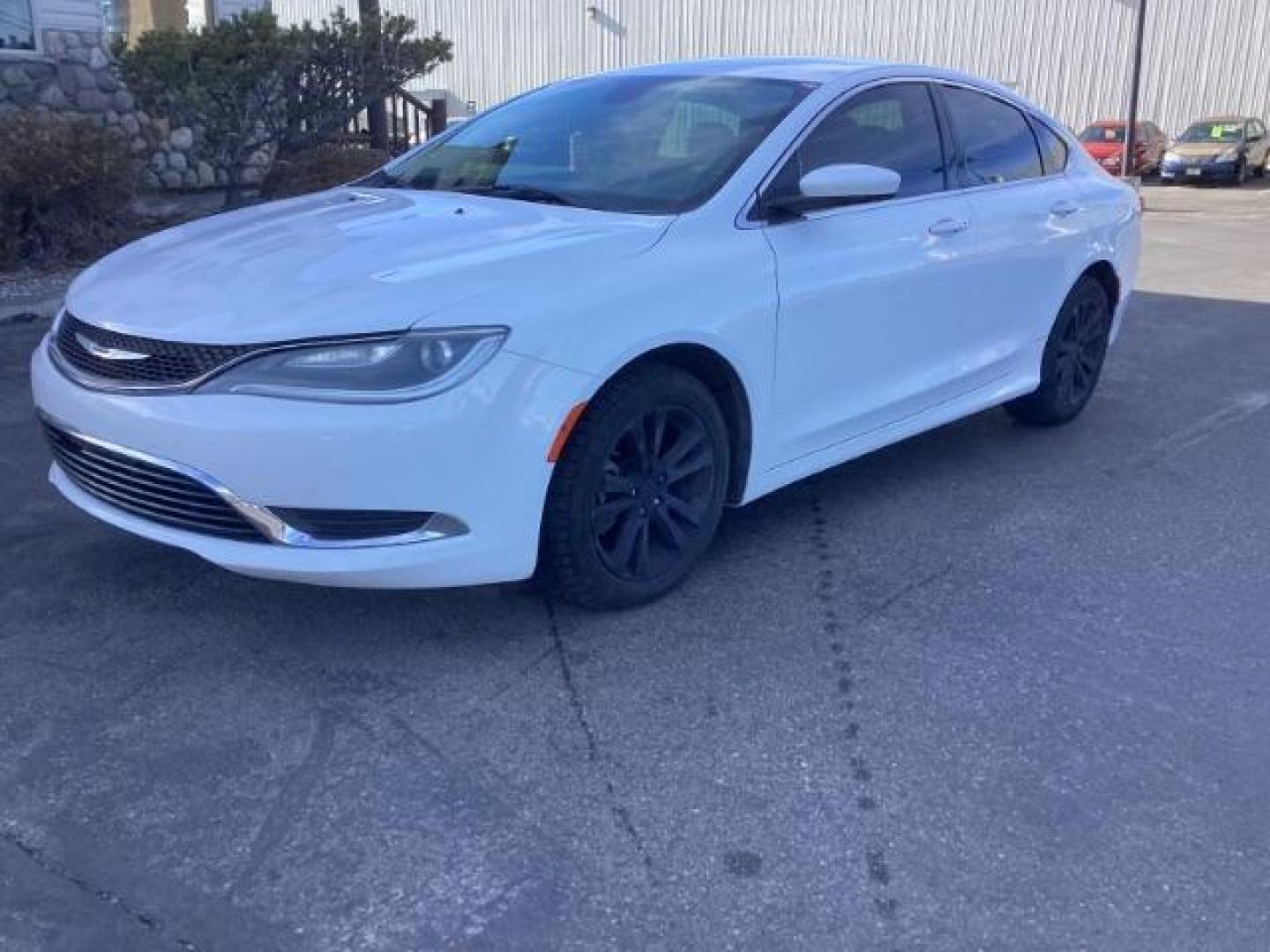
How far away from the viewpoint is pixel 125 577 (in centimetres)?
415

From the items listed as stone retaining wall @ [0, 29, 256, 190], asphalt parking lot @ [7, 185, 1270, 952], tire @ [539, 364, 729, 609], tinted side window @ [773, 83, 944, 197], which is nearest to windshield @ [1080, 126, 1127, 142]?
stone retaining wall @ [0, 29, 256, 190]

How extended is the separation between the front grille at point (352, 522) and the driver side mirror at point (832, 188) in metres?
1.62

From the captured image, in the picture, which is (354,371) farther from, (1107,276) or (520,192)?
(1107,276)

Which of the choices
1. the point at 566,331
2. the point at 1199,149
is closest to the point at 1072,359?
the point at 566,331

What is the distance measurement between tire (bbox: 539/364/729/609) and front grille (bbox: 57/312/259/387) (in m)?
0.97

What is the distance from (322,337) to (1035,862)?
7.01ft

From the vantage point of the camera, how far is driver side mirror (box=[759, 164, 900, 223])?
408 centimetres

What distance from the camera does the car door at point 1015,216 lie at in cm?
516

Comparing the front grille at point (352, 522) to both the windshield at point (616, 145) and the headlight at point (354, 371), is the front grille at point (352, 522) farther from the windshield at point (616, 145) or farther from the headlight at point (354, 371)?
the windshield at point (616, 145)

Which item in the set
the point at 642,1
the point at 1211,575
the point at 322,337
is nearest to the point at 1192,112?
the point at 642,1

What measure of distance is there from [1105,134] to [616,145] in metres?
25.9

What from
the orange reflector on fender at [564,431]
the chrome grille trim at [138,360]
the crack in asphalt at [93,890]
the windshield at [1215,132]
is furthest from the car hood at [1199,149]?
the crack in asphalt at [93,890]

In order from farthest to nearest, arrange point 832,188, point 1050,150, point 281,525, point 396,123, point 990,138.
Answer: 1. point 396,123
2. point 1050,150
3. point 990,138
4. point 832,188
5. point 281,525

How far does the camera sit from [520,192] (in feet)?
14.4
